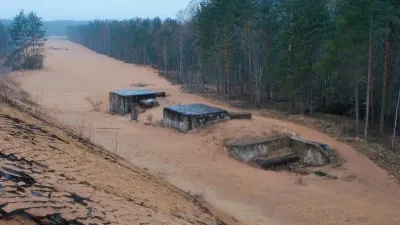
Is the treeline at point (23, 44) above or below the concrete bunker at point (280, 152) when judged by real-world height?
above

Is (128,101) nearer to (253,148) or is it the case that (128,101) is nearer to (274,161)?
(253,148)

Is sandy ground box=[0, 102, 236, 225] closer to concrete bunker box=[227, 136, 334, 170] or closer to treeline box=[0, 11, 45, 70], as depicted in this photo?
concrete bunker box=[227, 136, 334, 170]

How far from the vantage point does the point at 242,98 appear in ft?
116

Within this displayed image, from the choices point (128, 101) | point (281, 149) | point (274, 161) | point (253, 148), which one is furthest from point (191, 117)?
point (128, 101)

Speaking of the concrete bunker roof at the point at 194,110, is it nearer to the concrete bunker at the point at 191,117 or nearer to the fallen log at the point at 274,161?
the concrete bunker at the point at 191,117

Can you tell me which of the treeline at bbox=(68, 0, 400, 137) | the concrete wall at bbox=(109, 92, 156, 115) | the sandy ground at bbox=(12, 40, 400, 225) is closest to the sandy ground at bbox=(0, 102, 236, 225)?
the sandy ground at bbox=(12, 40, 400, 225)

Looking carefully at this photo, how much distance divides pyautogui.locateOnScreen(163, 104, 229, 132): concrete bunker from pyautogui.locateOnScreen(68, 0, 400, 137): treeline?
6.76 metres

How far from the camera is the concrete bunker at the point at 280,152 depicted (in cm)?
1772

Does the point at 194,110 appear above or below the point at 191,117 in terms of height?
above

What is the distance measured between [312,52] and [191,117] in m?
10.2

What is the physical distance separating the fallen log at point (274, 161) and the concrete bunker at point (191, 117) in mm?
4978

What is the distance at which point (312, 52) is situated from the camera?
2608cm

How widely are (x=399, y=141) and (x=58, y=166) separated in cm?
1879

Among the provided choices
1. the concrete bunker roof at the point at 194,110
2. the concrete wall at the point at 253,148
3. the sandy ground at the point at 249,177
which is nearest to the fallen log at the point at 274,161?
the concrete wall at the point at 253,148
